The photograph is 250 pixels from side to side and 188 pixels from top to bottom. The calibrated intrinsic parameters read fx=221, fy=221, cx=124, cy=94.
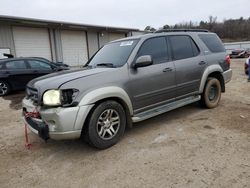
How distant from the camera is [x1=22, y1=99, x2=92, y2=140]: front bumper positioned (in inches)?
121

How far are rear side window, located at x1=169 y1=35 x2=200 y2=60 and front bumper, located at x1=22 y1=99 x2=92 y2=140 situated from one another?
7.74 feet

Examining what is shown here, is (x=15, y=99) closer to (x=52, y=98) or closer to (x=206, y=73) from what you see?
(x=52, y=98)

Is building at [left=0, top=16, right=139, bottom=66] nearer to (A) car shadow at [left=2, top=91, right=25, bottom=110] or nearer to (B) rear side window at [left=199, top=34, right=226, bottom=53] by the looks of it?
(A) car shadow at [left=2, top=91, right=25, bottom=110]

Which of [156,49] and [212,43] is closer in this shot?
[156,49]

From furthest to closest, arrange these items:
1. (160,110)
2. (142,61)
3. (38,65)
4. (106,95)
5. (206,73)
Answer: (38,65), (206,73), (160,110), (142,61), (106,95)

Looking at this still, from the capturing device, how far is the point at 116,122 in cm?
370

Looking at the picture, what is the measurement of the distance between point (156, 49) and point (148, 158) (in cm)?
213

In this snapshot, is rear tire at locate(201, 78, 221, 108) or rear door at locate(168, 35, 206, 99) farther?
rear tire at locate(201, 78, 221, 108)

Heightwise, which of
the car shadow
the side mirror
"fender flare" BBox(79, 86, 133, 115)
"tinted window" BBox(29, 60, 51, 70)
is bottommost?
the car shadow

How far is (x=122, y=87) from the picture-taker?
144 inches

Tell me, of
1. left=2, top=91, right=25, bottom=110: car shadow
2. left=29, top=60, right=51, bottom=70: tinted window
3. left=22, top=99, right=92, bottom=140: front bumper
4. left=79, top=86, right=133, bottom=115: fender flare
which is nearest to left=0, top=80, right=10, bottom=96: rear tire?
left=2, top=91, right=25, bottom=110: car shadow

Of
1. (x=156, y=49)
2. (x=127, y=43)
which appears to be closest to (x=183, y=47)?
(x=156, y=49)

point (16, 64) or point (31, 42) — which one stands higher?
point (31, 42)

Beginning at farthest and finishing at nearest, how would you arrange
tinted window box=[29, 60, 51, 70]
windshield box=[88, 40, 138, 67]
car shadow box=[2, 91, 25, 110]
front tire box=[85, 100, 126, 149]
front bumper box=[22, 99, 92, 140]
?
1. tinted window box=[29, 60, 51, 70]
2. car shadow box=[2, 91, 25, 110]
3. windshield box=[88, 40, 138, 67]
4. front tire box=[85, 100, 126, 149]
5. front bumper box=[22, 99, 92, 140]
